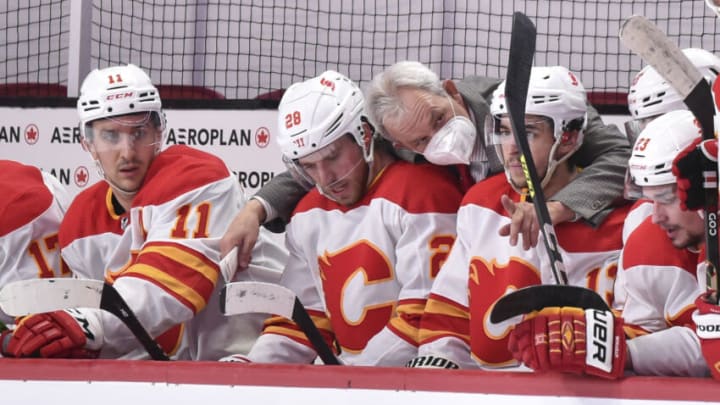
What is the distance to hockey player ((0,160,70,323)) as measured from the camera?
9.52 ft

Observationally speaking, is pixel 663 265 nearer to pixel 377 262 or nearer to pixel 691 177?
pixel 691 177

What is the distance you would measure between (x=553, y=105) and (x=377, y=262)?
471 mm

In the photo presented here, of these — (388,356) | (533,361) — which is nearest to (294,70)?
(388,356)

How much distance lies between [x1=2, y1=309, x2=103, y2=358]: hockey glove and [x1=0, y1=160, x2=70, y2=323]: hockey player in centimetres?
53

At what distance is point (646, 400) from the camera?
178 centimetres

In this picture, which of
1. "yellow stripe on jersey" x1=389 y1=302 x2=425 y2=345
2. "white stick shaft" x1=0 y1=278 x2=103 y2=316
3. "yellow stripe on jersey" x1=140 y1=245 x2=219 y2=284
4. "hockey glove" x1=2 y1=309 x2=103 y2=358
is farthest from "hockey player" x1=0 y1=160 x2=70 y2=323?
"yellow stripe on jersey" x1=389 y1=302 x2=425 y2=345

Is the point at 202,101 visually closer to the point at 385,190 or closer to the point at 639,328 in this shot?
the point at 385,190

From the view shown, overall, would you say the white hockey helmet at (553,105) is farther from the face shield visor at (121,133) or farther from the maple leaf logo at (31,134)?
the maple leaf logo at (31,134)

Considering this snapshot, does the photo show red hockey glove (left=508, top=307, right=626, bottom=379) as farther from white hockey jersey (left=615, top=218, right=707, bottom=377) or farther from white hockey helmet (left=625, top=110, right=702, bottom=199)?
white hockey helmet (left=625, top=110, right=702, bottom=199)

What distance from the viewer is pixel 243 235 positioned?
268 cm

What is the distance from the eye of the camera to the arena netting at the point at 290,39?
3.90 meters

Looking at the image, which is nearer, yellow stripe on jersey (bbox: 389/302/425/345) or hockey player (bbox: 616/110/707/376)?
hockey player (bbox: 616/110/707/376)

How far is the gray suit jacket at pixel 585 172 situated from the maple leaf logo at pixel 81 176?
3.01 ft

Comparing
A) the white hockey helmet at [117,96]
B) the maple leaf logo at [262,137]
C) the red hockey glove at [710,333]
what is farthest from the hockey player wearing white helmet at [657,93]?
the maple leaf logo at [262,137]
